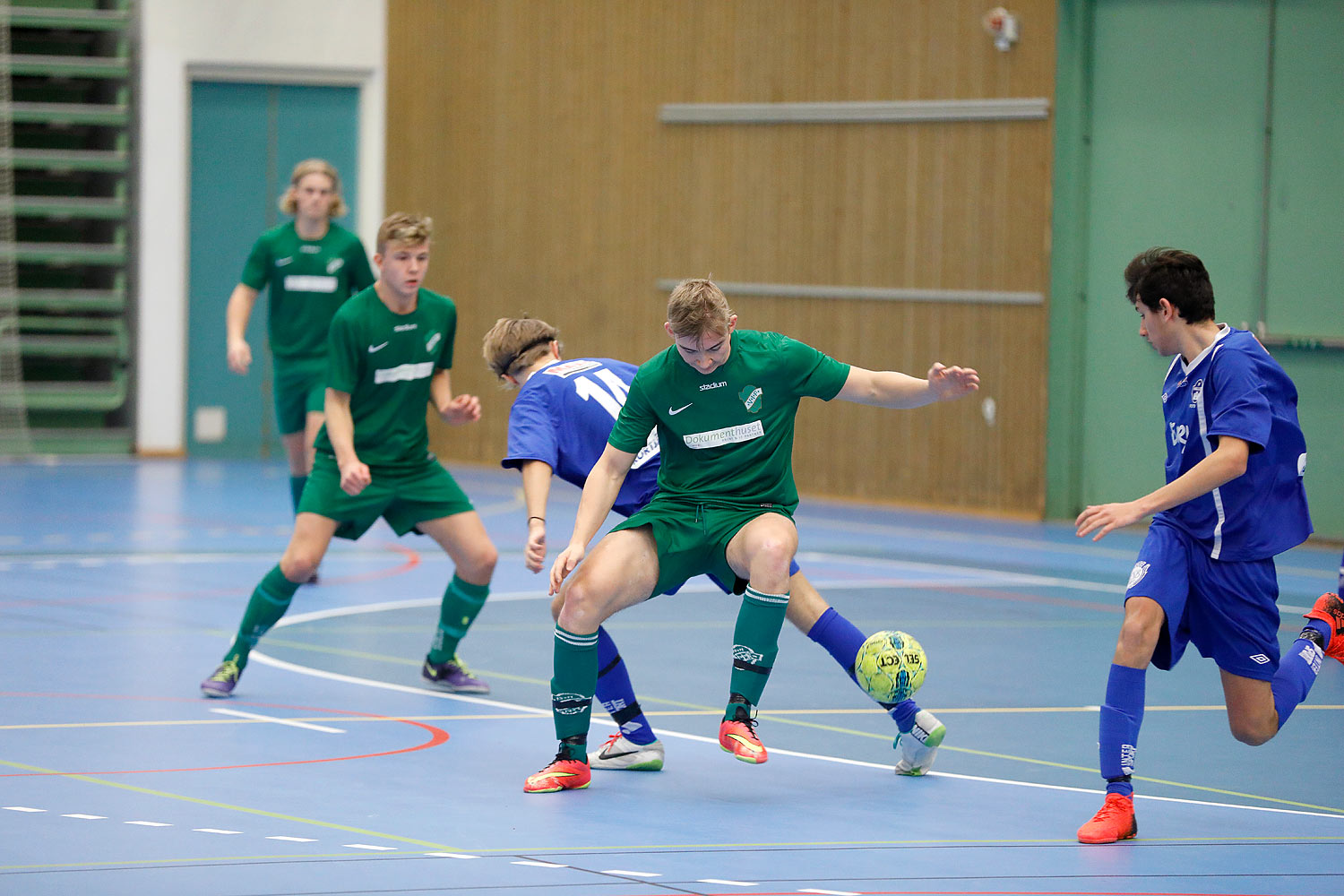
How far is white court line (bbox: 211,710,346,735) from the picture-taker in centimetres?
637

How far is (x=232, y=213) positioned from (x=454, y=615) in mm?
11418

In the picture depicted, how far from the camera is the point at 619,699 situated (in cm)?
593

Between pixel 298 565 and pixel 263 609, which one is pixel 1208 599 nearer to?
pixel 298 565

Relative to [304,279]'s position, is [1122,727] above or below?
below

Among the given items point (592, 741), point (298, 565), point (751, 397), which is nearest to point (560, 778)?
point (592, 741)

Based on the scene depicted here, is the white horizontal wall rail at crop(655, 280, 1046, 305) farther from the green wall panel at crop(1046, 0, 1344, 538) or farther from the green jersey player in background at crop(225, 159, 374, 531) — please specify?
the green jersey player in background at crop(225, 159, 374, 531)

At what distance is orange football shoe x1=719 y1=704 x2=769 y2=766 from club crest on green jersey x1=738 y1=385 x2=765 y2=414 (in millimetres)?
938

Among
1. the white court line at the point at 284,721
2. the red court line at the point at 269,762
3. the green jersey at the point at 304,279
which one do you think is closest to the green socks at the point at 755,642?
the red court line at the point at 269,762

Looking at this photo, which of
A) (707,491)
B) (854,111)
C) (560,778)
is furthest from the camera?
(854,111)

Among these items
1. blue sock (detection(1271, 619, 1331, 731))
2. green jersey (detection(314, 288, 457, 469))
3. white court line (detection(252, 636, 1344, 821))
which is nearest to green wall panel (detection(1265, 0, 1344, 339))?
blue sock (detection(1271, 619, 1331, 731))

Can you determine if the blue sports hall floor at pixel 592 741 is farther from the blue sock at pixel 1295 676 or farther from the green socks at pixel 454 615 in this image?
the blue sock at pixel 1295 676

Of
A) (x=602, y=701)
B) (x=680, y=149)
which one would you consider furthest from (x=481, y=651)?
(x=680, y=149)

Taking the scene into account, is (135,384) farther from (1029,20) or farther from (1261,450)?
(1261,450)

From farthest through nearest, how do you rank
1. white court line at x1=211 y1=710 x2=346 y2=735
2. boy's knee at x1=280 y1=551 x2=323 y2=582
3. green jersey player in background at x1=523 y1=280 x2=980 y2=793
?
boy's knee at x1=280 y1=551 x2=323 y2=582, white court line at x1=211 y1=710 x2=346 y2=735, green jersey player in background at x1=523 y1=280 x2=980 y2=793
